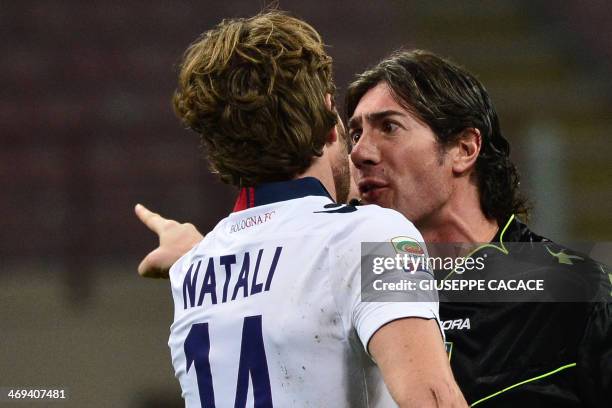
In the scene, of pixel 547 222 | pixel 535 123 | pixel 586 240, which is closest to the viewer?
pixel 547 222

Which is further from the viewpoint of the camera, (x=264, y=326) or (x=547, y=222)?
(x=547, y=222)

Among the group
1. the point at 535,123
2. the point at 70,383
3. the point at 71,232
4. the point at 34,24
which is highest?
the point at 34,24

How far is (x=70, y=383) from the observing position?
11.2 ft

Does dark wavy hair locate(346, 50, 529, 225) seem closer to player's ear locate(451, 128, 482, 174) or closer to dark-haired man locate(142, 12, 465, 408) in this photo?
player's ear locate(451, 128, 482, 174)

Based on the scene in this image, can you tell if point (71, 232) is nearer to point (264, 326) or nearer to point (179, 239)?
point (179, 239)

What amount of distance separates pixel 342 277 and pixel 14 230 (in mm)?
3752

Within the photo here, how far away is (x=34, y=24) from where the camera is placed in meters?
5.25

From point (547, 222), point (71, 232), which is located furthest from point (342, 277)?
point (71, 232)

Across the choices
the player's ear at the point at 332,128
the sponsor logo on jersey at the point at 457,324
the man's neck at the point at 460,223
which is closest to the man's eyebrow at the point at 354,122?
the man's neck at the point at 460,223

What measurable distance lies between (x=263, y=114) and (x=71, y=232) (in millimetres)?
3403

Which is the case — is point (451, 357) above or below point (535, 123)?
below

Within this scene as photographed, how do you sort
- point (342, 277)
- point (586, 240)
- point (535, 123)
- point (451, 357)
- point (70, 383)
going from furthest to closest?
1. point (535, 123)
2. point (586, 240)
3. point (70, 383)
4. point (451, 357)
5. point (342, 277)

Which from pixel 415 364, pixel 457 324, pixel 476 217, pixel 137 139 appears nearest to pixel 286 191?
pixel 415 364

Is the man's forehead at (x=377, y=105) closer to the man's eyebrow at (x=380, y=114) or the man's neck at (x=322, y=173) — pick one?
the man's eyebrow at (x=380, y=114)
